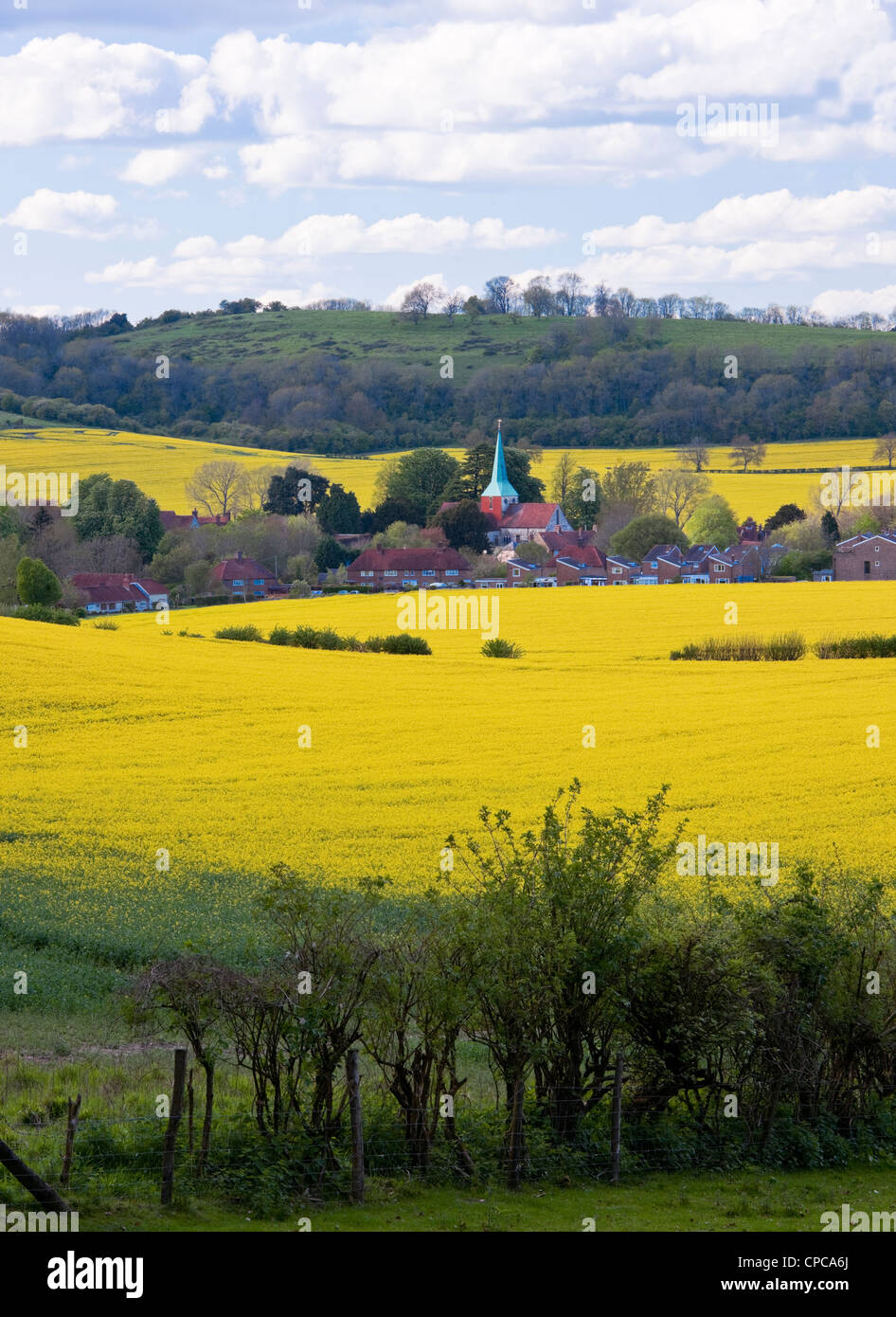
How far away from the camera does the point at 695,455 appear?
15088cm

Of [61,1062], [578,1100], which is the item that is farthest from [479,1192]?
[61,1062]


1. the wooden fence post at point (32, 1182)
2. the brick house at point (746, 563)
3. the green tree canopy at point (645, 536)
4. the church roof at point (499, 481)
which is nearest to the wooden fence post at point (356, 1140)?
the wooden fence post at point (32, 1182)

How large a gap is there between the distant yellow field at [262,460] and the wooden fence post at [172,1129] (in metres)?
115

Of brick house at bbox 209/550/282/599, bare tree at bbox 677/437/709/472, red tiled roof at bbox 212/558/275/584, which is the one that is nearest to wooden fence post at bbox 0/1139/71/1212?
brick house at bbox 209/550/282/599

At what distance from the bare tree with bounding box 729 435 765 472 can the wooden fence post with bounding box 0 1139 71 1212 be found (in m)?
A: 147

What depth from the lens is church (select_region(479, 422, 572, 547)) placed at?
115044 mm

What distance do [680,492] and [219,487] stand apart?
44286mm

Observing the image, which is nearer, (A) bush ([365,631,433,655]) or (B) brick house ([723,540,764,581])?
(A) bush ([365,631,433,655])

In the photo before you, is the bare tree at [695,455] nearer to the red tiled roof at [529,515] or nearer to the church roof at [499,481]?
the church roof at [499,481]

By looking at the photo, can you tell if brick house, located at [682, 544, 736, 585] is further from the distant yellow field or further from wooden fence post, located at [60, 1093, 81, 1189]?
wooden fence post, located at [60, 1093, 81, 1189]

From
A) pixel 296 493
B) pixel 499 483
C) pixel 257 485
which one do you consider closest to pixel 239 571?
pixel 296 493
